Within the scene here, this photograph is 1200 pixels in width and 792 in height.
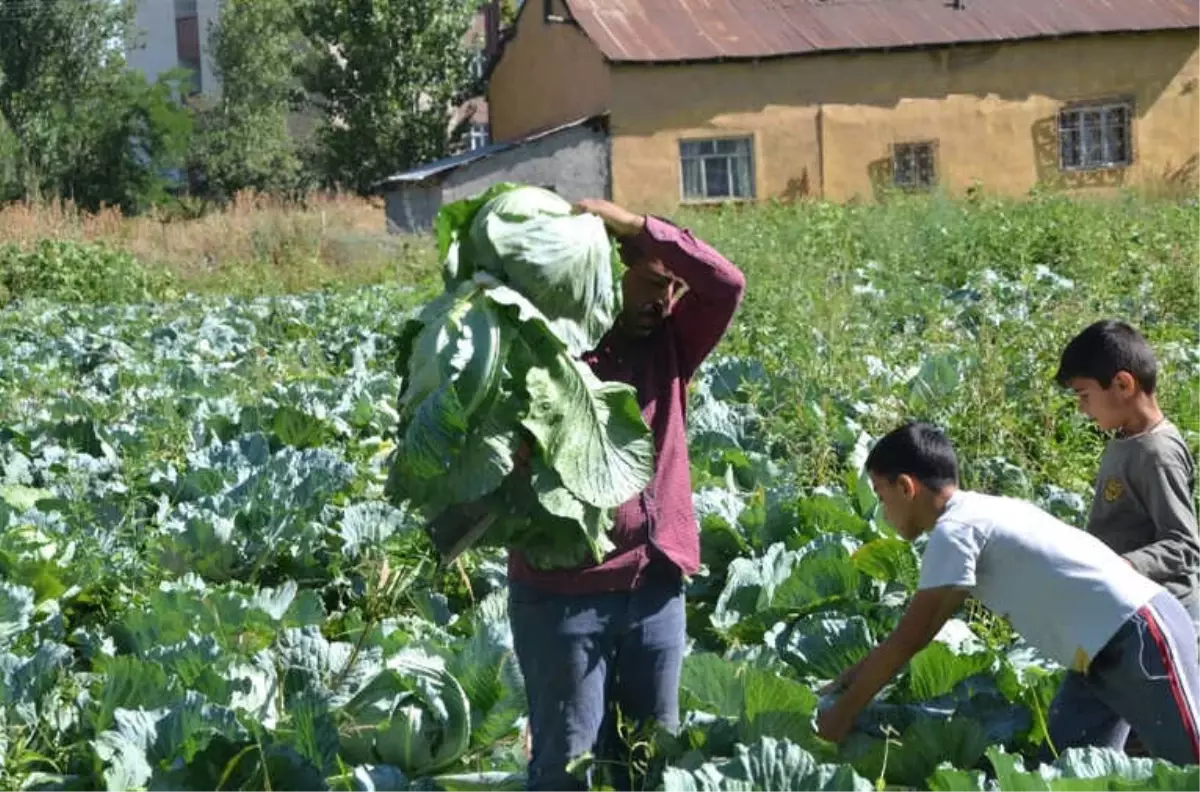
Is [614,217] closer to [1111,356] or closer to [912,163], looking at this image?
[1111,356]

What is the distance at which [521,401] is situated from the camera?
2846mm

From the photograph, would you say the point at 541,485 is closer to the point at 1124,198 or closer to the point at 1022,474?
the point at 1022,474

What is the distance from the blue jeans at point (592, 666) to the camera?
9.98 ft

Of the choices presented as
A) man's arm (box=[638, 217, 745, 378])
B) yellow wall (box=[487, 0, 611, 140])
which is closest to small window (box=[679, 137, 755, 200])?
yellow wall (box=[487, 0, 611, 140])

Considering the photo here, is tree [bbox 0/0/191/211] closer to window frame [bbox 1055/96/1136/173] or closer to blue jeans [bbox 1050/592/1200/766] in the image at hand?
window frame [bbox 1055/96/1136/173]

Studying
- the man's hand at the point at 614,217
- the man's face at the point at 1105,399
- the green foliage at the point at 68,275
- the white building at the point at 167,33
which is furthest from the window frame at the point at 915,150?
the white building at the point at 167,33

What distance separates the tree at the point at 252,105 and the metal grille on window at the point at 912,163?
758 inches

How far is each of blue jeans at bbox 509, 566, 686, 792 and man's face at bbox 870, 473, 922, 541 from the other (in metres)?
0.50

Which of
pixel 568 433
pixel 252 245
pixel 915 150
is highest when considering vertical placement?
pixel 915 150

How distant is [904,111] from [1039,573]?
21.2 m

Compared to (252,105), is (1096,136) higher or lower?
lower

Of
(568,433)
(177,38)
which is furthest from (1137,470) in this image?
(177,38)

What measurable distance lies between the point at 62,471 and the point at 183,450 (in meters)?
0.70

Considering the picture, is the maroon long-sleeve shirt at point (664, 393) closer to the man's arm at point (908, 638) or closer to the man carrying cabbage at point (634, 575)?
the man carrying cabbage at point (634, 575)
